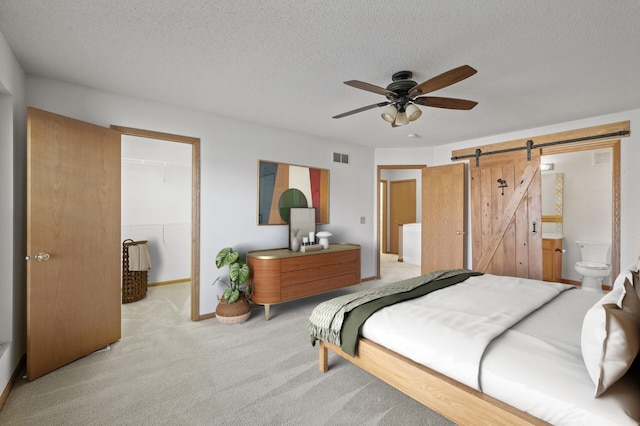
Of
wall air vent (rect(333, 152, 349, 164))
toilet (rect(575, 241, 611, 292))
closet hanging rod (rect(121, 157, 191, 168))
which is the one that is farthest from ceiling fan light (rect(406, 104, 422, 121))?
closet hanging rod (rect(121, 157, 191, 168))

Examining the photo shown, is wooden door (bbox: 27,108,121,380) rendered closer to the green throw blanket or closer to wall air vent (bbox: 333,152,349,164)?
the green throw blanket

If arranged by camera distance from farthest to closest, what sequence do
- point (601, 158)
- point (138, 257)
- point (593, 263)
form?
point (601, 158) < point (593, 263) < point (138, 257)

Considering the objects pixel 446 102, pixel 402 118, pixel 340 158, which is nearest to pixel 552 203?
pixel 340 158

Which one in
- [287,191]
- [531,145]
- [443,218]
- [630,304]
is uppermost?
[531,145]

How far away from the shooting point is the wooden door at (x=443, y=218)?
15.8 ft

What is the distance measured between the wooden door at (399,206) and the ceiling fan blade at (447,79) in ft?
18.7

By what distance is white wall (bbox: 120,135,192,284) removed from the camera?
186 inches

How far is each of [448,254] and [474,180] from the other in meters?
1.27

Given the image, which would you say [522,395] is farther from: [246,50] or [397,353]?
[246,50]

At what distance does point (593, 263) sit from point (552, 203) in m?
1.16

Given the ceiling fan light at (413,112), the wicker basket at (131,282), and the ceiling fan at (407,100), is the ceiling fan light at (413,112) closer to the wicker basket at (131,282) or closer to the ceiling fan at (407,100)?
the ceiling fan at (407,100)

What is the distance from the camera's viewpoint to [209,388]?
6.93 ft

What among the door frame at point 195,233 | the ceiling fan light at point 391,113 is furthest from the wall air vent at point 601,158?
the door frame at point 195,233

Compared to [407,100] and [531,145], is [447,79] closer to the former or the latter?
[407,100]
